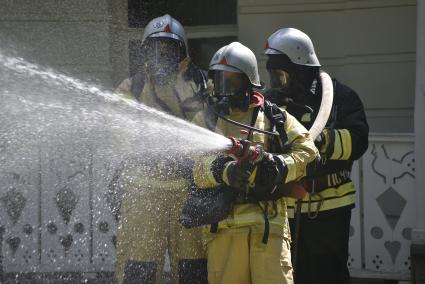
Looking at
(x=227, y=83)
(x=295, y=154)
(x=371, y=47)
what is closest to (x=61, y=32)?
(x=371, y=47)

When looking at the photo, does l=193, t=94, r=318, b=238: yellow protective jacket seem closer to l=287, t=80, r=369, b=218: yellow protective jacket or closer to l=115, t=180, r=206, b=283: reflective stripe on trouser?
l=115, t=180, r=206, b=283: reflective stripe on trouser


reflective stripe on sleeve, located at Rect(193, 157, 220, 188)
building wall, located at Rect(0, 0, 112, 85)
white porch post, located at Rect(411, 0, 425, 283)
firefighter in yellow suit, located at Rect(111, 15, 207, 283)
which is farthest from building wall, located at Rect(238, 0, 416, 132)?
reflective stripe on sleeve, located at Rect(193, 157, 220, 188)

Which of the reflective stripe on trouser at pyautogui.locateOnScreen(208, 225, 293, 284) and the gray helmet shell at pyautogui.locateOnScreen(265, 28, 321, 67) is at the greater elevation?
the gray helmet shell at pyautogui.locateOnScreen(265, 28, 321, 67)

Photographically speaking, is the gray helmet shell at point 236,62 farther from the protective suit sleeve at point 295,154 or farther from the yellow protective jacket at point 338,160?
the yellow protective jacket at point 338,160

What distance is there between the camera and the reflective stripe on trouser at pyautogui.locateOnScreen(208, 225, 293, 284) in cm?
477

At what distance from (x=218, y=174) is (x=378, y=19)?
189 inches

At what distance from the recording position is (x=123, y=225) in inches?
213

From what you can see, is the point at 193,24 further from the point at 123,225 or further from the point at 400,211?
the point at 123,225

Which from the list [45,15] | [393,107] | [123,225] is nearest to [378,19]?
[393,107]

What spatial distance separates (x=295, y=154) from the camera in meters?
4.81

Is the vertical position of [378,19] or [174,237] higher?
[378,19]

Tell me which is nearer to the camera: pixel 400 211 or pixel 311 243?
pixel 311 243

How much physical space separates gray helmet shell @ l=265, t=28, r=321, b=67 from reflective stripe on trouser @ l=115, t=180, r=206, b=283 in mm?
1047

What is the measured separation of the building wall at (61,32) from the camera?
9453 mm
